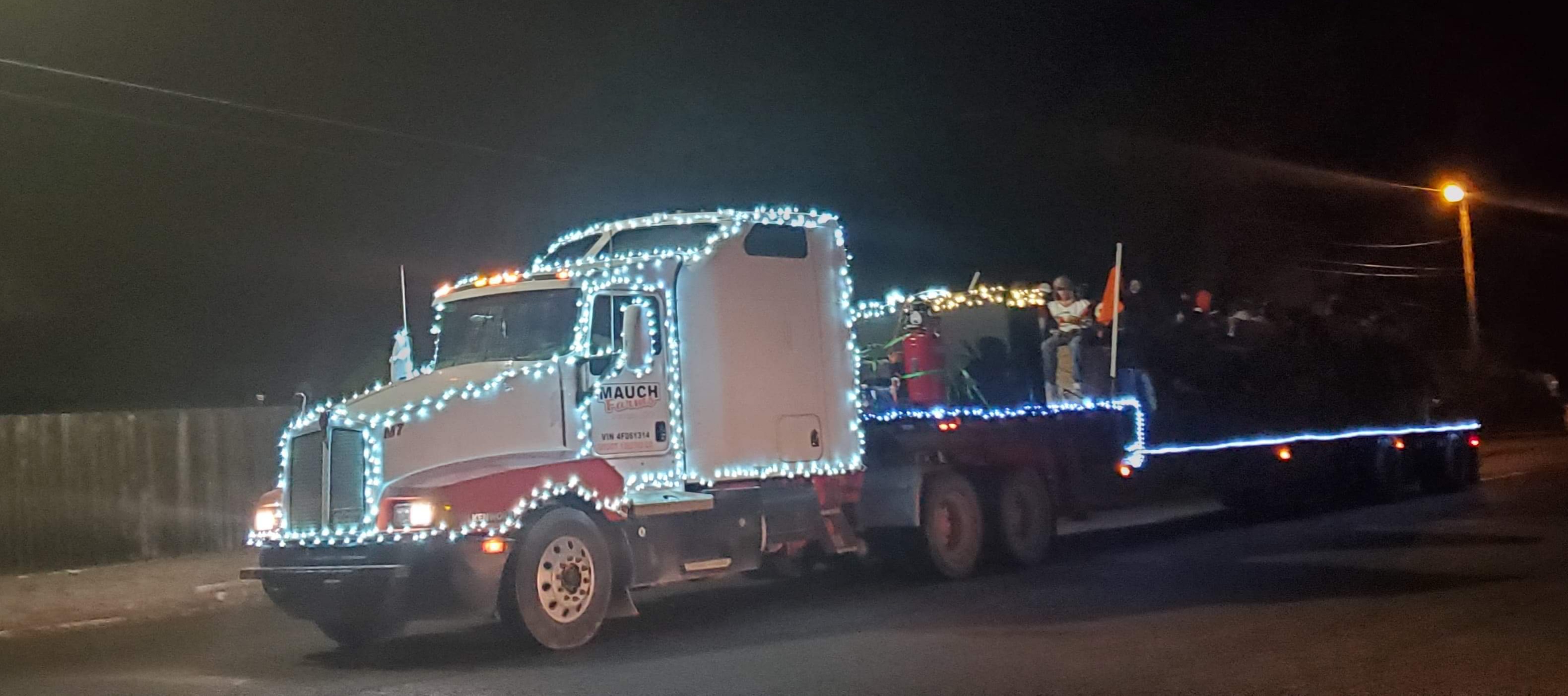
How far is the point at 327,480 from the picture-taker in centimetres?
1052

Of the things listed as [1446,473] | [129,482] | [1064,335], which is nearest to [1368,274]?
[1446,473]

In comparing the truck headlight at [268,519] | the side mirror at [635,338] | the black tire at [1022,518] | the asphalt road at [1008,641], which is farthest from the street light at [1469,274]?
the truck headlight at [268,519]

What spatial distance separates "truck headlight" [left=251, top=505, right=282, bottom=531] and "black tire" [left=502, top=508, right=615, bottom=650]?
188 cm

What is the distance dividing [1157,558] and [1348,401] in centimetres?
796

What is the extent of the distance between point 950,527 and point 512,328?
5.12 m

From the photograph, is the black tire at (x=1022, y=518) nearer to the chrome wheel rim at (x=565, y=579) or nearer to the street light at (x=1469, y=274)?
the chrome wheel rim at (x=565, y=579)

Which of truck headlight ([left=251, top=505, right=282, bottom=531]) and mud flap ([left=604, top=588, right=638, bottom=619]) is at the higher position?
truck headlight ([left=251, top=505, right=282, bottom=531])

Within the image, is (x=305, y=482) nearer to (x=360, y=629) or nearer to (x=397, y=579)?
(x=360, y=629)

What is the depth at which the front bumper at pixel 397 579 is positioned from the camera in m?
9.92

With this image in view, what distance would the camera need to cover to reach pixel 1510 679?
8.41m

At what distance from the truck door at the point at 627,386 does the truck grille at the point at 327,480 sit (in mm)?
1780

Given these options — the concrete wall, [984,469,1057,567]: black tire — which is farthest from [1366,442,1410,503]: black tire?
the concrete wall

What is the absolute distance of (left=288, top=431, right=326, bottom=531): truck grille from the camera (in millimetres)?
10602

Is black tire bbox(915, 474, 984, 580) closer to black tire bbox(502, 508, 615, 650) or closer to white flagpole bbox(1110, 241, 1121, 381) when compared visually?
white flagpole bbox(1110, 241, 1121, 381)
